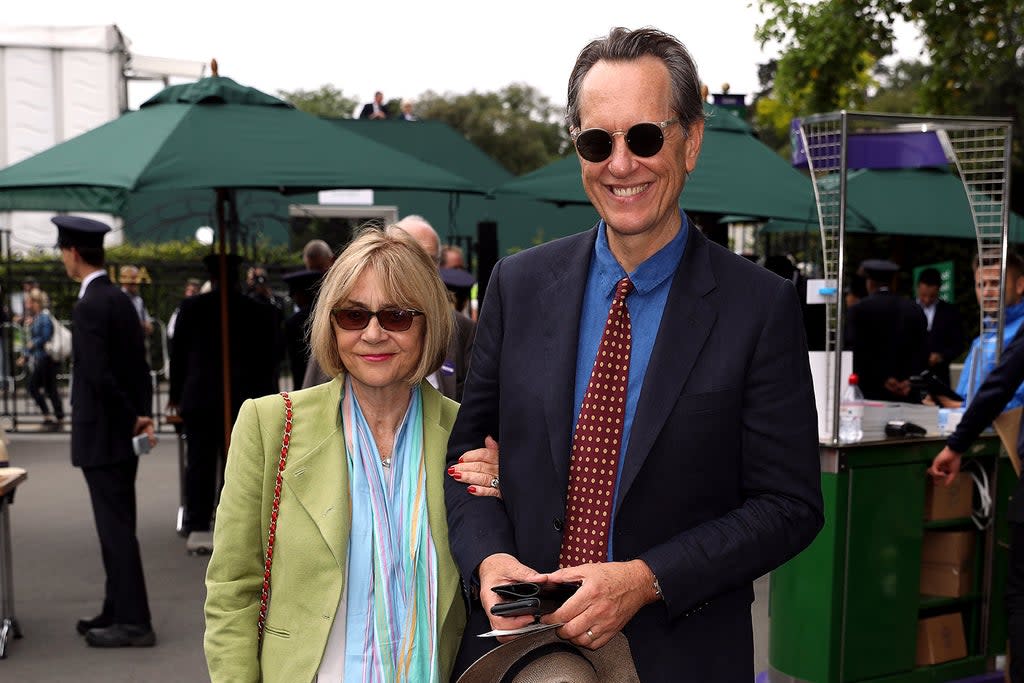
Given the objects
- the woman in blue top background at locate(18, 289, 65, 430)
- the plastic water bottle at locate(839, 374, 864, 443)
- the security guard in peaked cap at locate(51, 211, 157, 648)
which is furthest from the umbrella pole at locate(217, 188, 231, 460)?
the woman in blue top background at locate(18, 289, 65, 430)

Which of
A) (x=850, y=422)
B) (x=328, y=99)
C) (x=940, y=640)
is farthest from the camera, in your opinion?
(x=328, y=99)

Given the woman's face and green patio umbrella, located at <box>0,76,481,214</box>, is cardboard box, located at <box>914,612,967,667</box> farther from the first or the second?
the woman's face

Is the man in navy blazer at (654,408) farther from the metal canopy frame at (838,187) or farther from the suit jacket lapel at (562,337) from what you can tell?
the metal canopy frame at (838,187)

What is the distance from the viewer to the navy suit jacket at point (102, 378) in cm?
577

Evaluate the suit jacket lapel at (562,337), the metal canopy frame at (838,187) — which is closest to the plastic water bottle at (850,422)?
the metal canopy frame at (838,187)

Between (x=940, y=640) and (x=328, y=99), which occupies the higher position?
(x=328, y=99)

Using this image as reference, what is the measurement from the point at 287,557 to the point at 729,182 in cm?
596

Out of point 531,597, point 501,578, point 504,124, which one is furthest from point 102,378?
point 504,124

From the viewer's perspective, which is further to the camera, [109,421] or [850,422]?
[109,421]

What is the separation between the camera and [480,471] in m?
2.15

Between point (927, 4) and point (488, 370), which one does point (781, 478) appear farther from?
point (927, 4)

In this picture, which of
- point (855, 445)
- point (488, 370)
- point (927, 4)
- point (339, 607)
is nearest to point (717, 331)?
point (488, 370)

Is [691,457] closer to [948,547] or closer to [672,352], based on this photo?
[672,352]

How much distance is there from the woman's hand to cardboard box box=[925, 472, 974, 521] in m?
3.63
